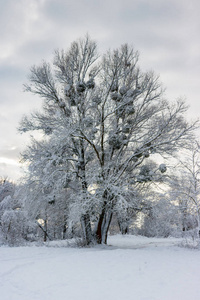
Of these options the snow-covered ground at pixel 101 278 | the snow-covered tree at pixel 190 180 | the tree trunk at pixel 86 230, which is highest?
the snow-covered tree at pixel 190 180

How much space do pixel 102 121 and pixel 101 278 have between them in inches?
337

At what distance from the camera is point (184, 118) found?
13.3 meters

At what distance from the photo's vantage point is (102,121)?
43.3 ft

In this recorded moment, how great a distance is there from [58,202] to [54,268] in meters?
7.73

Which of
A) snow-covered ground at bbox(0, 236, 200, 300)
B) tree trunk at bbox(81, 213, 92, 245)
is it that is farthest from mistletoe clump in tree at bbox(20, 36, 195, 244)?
snow-covered ground at bbox(0, 236, 200, 300)

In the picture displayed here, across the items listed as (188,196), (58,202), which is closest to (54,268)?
(58,202)

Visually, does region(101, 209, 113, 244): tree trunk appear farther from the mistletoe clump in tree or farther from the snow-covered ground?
the snow-covered ground

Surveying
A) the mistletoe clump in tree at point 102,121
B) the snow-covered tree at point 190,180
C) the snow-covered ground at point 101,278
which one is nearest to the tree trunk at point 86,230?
the mistletoe clump in tree at point 102,121

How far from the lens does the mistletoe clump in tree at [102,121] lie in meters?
12.4

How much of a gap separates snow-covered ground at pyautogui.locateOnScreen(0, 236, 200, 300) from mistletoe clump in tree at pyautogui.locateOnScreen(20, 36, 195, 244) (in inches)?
170

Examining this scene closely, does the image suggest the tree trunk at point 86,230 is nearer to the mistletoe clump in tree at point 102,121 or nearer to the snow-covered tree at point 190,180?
the mistletoe clump in tree at point 102,121

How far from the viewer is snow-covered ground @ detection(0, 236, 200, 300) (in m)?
5.13

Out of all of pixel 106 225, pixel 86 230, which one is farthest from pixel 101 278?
pixel 106 225

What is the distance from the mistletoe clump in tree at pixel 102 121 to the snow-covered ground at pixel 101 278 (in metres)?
4.31
